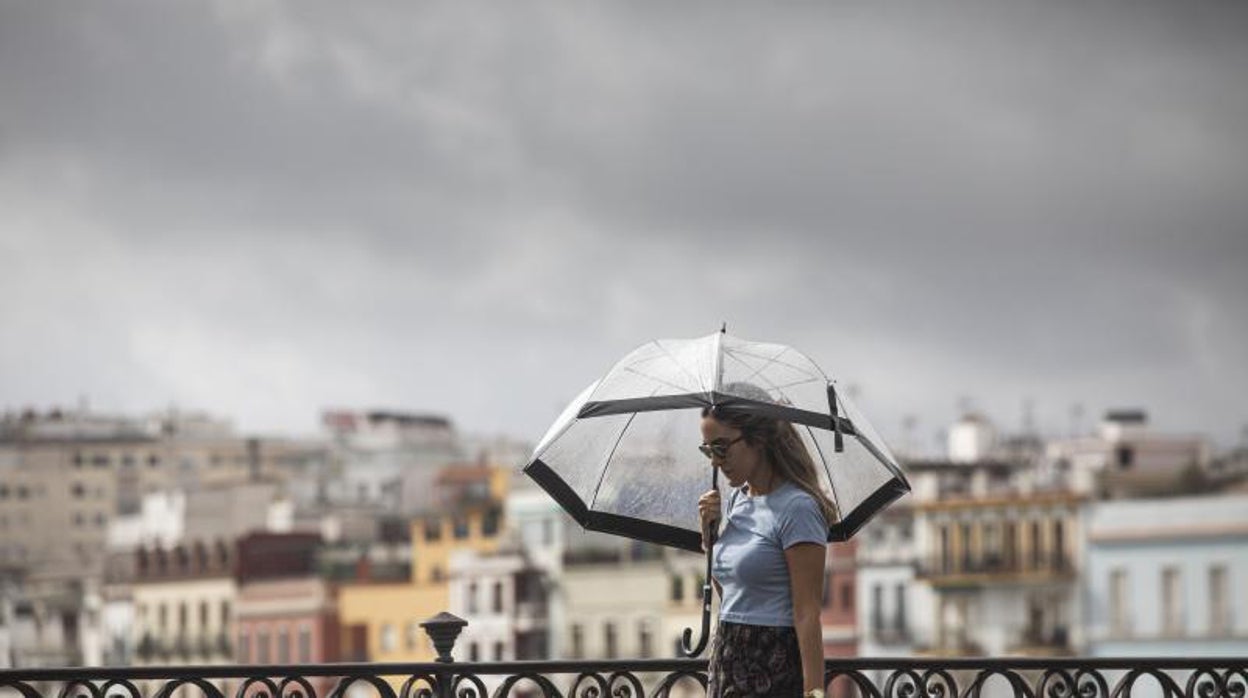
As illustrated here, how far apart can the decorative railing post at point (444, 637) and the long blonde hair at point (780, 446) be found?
2548 millimetres

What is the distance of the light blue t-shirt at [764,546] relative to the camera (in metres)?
9.63

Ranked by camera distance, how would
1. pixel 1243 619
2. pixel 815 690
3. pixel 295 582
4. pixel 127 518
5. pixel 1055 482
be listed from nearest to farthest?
pixel 815 690, pixel 1243 619, pixel 1055 482, pixel 295 582, pixel 127 518

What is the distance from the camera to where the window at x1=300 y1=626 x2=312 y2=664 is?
94.3 m

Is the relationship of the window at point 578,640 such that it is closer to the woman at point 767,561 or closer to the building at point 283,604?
the building at point 283,604

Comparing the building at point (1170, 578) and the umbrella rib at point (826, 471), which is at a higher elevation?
the building at point (1170, 578)

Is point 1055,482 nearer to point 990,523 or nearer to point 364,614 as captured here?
point 990,523

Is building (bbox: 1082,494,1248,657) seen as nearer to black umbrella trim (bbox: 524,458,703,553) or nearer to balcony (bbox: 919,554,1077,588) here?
balcony (bbox: 919,554,1077,588)

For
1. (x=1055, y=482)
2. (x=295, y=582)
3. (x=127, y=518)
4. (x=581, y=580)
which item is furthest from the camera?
(x=127, y=518)

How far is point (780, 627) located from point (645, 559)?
77887mm

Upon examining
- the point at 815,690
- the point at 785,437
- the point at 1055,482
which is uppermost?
the point at 1055,482

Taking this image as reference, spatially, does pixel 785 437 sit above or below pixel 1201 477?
below

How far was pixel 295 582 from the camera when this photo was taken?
9619 centimetres

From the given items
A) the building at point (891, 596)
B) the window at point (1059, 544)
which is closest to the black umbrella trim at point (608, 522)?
the window at point (1059, 544)

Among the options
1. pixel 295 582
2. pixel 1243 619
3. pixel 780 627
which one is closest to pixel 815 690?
pixel 780 627
